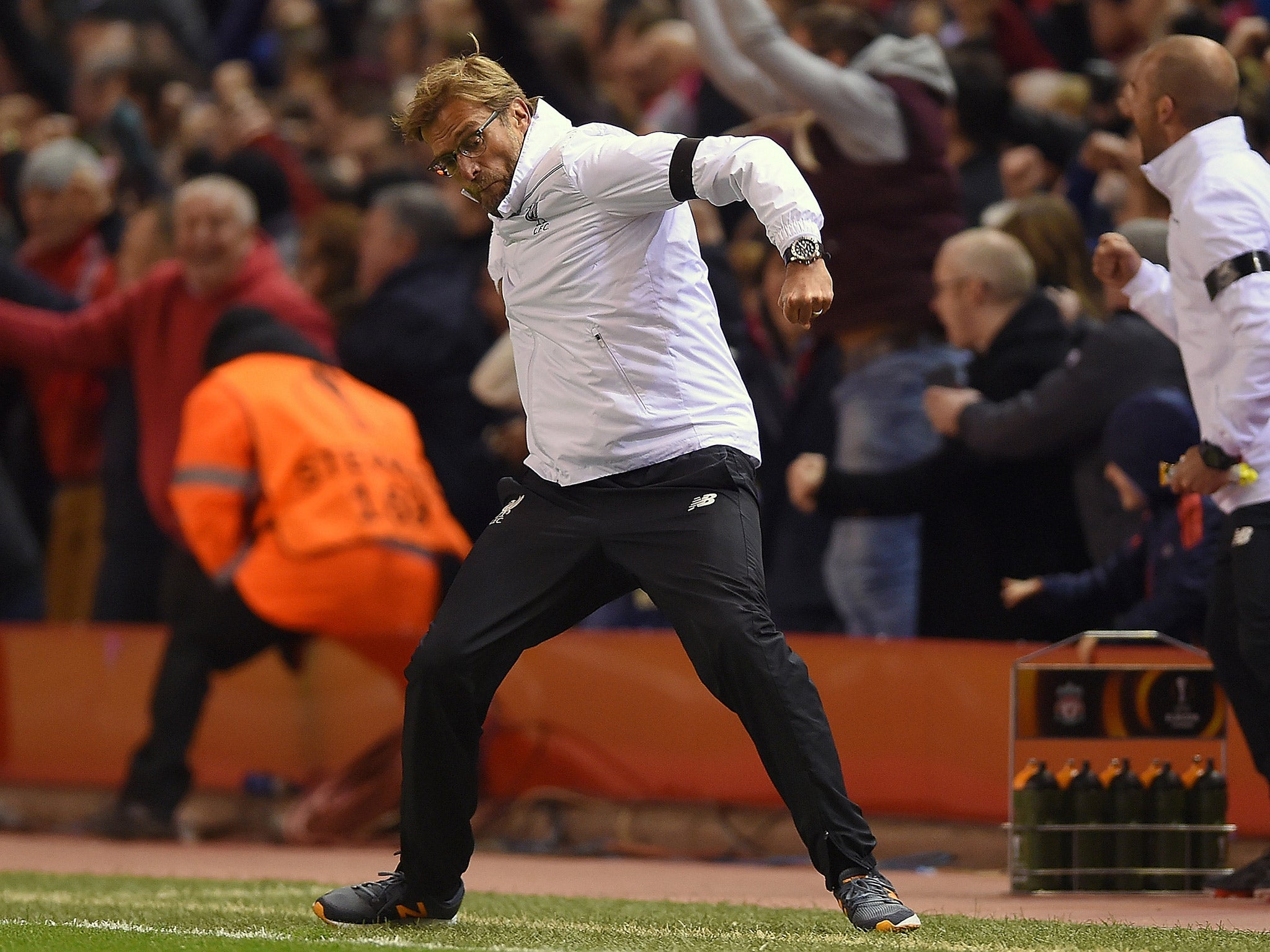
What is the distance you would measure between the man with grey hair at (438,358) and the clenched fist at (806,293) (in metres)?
4.95

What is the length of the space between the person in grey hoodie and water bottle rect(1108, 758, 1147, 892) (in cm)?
163

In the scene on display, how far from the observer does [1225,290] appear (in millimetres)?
5887

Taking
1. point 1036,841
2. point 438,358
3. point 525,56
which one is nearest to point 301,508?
point 438,358

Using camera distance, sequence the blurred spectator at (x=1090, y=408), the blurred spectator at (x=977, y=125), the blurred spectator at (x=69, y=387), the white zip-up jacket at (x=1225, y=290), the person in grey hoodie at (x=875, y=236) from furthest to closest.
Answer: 1. the blurred spectator at (x=69, y=387)
2. the blurred spectator at (x=977, y=125)
3. the person in grey hoodie at (x=875, y=236)
4. the blurred spectator at (x=1090, y=408)
5. the white zip-up jacket at (x=1225, y=290)

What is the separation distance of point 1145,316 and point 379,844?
4.11 m

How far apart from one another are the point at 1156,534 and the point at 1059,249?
174cm

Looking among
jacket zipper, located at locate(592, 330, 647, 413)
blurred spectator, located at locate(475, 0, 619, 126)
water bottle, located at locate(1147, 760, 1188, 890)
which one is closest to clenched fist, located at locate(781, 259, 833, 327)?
jacket zipper, located at locate(592, 330, 647, 413)

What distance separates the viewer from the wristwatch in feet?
16.0

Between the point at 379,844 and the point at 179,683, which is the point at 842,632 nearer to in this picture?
the point at 379,844

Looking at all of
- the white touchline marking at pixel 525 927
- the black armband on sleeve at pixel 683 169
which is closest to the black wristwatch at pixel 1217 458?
the white touchline marking at pixel 525 927

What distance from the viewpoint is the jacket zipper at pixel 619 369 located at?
5.36 metres

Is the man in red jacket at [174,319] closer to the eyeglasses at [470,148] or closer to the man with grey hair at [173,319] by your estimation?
the man with grey hair at [173,319]

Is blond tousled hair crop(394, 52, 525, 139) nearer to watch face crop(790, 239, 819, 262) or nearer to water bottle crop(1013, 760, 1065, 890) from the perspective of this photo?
watch face crop(790, 239, 819, 262)

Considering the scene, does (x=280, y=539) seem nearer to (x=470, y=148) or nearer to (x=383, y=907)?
(x=383, y=907)
